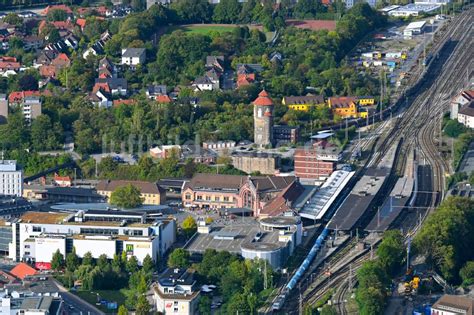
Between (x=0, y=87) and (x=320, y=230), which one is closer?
(x=320, y=230)

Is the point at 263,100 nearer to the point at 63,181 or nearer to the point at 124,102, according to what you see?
the point at 124,102

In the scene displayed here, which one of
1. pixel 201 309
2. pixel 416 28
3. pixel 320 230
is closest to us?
pixel 201 309

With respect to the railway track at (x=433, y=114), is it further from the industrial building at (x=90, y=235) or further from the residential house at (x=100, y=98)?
the residential house at (x=100, y=98)

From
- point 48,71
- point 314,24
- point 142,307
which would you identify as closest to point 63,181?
point 48,71

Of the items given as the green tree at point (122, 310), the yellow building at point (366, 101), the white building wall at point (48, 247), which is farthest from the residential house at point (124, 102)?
the green tree at point (122, 310)

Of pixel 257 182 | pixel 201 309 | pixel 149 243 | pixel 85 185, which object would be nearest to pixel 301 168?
pixel 257 182

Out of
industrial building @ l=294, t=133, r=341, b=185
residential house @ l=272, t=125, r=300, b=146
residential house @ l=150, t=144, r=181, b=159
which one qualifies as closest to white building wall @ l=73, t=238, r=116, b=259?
industrial building @ l=294, t=133, r=341, b=185

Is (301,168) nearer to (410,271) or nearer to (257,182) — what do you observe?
(257,182)
